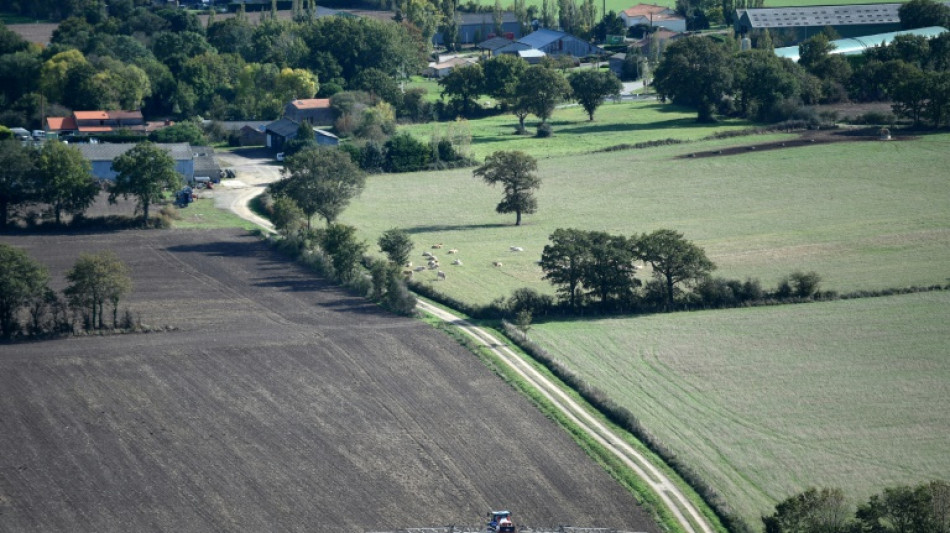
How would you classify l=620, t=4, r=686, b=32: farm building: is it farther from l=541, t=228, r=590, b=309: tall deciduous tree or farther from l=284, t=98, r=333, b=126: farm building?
l=541, t=228, r=590, b=309: tall deciduous tree

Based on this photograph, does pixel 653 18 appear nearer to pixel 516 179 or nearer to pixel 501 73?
pixel 501 73

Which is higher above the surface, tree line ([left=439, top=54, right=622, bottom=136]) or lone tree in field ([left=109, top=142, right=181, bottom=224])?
tree line ([left=439, top=54, right=622, bottom=136])

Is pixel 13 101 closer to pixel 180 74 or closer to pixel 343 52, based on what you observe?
pixel 180 74

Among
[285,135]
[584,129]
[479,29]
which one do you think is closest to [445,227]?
[285,135]

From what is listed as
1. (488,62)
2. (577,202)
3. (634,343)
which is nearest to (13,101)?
(488,62)

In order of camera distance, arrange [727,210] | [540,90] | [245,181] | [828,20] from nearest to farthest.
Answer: [727,210]
[245,181]
[540,90]
[828,20]

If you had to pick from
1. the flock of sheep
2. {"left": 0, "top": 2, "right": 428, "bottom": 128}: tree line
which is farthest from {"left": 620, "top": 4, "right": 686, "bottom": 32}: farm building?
the flock of sheep

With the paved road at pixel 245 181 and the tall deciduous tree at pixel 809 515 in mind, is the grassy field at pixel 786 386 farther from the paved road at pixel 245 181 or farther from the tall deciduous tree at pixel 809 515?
the paved road at pixel 245 181
